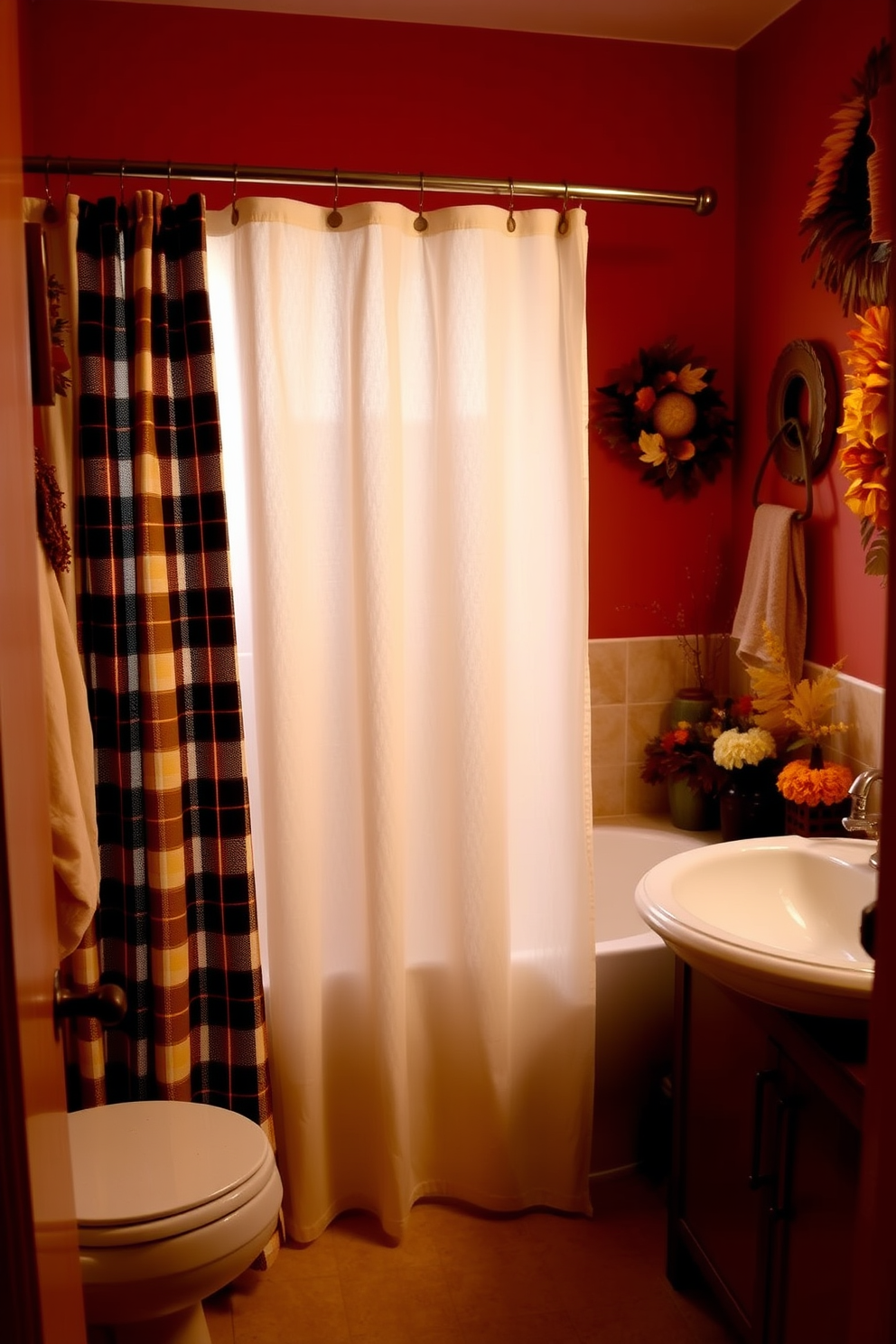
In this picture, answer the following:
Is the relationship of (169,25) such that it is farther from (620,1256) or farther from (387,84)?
(620,1256)

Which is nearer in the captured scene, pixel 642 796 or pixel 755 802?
pixel 755 802

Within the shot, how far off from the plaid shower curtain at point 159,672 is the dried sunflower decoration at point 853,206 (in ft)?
3.94

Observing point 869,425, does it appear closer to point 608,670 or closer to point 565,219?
point 565,219

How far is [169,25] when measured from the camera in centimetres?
274

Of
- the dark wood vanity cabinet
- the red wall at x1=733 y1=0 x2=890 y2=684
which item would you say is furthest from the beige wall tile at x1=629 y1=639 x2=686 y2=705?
the dark wood vanity cabinet

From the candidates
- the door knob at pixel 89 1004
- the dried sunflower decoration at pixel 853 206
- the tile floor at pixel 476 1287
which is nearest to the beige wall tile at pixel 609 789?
the tile floor at pixel 476 1287

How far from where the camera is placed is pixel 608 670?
128 inches

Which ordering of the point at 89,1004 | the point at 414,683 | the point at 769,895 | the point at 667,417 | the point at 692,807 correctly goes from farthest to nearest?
the point at 692,807, the point at 667,417, the point at 414,683, the point at 769,895, the point at 89,1004

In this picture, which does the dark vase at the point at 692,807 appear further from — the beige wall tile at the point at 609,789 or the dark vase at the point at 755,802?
the dark vase at the point at 755,802

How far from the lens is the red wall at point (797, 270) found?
262 cm

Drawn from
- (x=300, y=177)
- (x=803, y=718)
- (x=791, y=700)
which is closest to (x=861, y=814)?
(x=803, y=718)

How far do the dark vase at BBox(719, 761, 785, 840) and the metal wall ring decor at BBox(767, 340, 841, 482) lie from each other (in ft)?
2.30

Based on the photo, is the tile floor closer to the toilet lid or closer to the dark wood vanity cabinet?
the dark wood vanity cabinet

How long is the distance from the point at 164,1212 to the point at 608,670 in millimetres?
1849
